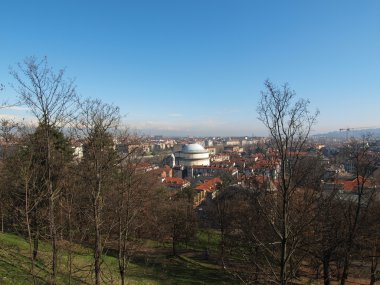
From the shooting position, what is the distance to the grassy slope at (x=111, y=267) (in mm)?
11750

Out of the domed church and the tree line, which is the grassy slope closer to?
the tree line

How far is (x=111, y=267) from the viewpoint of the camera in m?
18.3

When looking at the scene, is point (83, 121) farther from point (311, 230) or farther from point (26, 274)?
point (311, 230)

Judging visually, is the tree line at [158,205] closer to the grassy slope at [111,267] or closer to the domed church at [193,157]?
the grassy slope at [111,267]

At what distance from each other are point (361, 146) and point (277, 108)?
12.3 metres

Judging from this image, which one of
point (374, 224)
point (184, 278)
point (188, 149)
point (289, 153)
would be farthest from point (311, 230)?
point (188, 149)

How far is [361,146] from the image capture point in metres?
16.1

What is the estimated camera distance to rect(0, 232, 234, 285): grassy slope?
11.8m

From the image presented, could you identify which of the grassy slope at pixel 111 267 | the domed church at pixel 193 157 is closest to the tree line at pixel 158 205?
the grassy slope at pixel 111 267

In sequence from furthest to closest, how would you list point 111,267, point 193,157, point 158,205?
point 193,157, point 158,205, point 111,267

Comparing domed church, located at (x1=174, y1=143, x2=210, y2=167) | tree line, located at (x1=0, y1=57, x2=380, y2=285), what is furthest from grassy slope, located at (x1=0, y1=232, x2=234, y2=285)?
domed church, located at (x1=174, y1=143, x2=210, y2=167)

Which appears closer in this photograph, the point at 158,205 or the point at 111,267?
the point at 111,267

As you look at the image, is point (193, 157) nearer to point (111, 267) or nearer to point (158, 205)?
point (158, 205)

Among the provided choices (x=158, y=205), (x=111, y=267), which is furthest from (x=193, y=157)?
(x=111, y=267)
